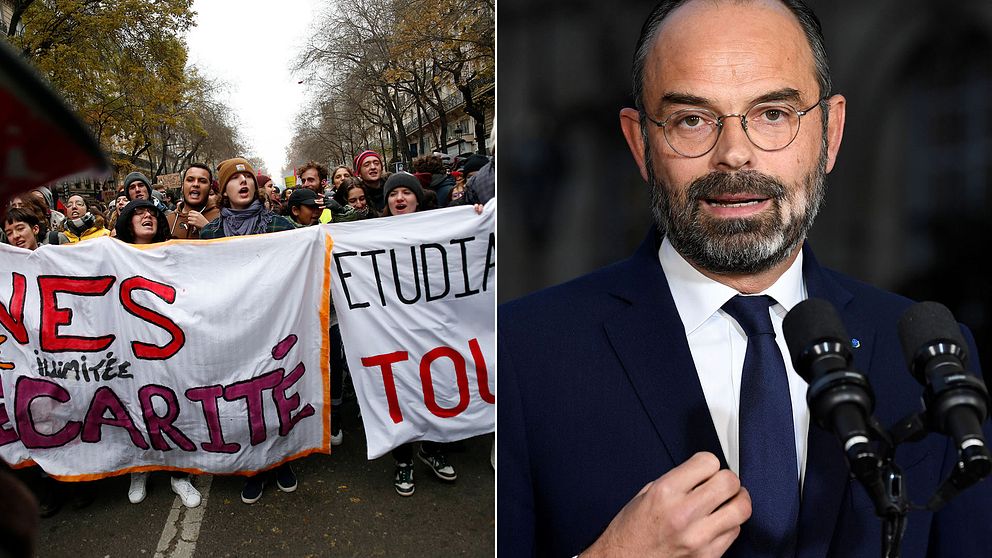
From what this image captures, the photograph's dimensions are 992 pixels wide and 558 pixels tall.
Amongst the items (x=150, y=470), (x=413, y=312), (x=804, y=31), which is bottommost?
(x=150, y=470)

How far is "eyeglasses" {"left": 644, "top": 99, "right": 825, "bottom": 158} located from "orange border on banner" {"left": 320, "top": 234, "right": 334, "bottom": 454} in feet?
8.93

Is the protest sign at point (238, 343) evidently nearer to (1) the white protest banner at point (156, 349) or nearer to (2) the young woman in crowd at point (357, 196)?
(1) the white protest banner at point (156, 349)

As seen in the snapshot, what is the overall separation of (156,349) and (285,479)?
0.97 metres

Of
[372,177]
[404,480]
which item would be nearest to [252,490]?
[404,480]

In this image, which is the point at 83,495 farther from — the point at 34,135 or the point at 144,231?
the point at 34,135

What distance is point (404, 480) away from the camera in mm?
3805

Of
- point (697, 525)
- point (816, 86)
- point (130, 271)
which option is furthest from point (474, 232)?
point (697, 525)

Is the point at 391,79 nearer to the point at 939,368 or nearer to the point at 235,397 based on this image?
the point at 235,397

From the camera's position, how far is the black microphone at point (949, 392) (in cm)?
78

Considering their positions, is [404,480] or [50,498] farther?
[404,480]

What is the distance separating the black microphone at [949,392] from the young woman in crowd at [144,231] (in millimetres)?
3699

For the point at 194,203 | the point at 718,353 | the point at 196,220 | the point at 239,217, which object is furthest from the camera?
the point at 194,203

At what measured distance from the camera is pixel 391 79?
16.7m

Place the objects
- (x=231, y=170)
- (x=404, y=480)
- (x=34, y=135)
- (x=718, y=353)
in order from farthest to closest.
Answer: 1. (x=231, y=170)
2. (x=404, y=480)
3. (x=718, y=353)
4. (x=34, y=135)
